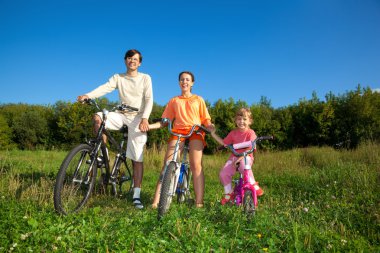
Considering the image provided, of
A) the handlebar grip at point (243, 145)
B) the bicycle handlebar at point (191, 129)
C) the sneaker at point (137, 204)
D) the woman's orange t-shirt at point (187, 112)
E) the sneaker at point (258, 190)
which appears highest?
the woman's orange t-shirt at point (187, 112)

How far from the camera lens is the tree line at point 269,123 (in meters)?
14.4

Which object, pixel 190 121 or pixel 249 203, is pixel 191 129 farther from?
pixel 249 203

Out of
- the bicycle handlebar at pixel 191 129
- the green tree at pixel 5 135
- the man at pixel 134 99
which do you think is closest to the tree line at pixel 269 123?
the green tree at pixel 5 135

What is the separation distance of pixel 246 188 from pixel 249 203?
0.19 metres

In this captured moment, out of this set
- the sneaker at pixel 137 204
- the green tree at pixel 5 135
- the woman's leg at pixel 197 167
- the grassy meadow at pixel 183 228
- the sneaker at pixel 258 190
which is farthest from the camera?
the green tree at pixel 5 135

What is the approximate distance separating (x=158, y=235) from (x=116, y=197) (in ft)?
7.61

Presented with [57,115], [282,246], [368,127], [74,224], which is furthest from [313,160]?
[57,115]

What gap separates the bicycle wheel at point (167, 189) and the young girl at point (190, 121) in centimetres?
60

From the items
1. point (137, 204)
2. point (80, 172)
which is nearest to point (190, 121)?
point (137, 204)

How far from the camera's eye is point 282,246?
2887 millimetres

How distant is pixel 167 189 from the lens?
12.2ft

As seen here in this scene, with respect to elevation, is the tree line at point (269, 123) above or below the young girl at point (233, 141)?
above

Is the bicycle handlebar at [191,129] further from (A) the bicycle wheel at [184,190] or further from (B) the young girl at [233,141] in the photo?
(A) the bicycle wheel at [184,190]

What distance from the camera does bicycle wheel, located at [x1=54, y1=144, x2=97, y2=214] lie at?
372 cm
